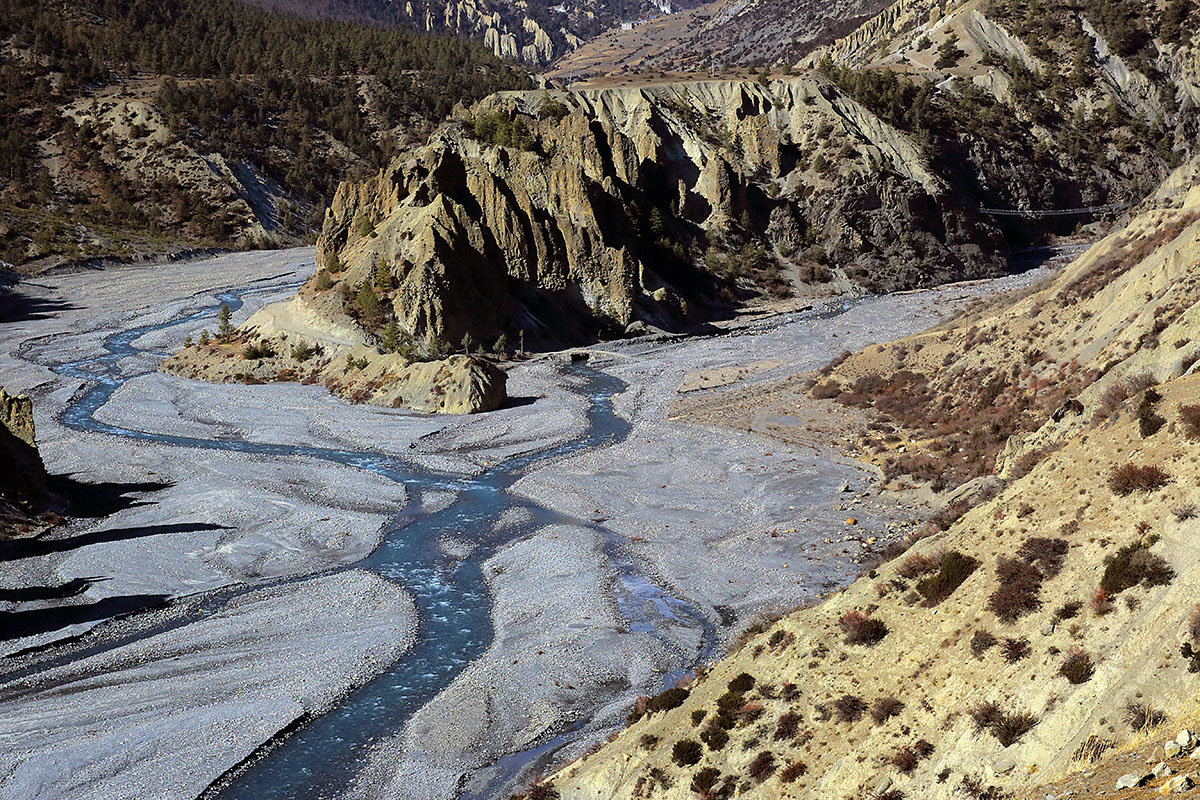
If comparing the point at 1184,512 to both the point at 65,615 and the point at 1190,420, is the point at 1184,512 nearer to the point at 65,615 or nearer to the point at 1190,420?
the point at 1190,420

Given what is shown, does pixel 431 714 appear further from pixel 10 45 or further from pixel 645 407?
pixel 10 45

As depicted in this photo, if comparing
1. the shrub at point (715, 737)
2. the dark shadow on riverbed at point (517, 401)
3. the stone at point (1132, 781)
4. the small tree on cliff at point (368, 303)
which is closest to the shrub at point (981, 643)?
the shrub at point (715, 737)

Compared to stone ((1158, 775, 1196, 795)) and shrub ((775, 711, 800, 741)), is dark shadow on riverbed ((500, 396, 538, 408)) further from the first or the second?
stone ((1158, 775, 1196, 795))

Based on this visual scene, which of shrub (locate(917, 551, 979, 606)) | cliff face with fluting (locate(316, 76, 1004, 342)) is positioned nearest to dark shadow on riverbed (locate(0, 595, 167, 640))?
shrub (locate(917, 551, 979, 606))

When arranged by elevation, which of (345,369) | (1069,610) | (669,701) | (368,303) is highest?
(368,303)

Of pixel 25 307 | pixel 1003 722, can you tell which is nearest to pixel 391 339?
pixel 25 307
